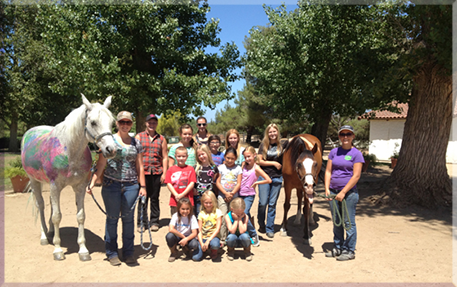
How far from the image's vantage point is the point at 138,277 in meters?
3.44

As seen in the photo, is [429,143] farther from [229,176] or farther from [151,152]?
[151,152]

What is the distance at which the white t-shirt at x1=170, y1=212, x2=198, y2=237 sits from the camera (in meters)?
3.95

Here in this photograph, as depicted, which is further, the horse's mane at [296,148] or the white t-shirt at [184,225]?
the horse's mane at [296,148]

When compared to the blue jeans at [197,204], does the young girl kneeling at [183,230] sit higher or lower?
lower

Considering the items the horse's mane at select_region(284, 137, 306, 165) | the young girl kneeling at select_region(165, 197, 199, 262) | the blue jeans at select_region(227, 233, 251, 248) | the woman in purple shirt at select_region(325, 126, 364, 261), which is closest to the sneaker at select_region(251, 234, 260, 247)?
the blue jeans at select_region(227, 233, 251, 248)

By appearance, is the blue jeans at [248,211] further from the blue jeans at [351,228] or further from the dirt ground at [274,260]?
the blue jeans at [351,228]

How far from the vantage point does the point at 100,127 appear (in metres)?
3.40

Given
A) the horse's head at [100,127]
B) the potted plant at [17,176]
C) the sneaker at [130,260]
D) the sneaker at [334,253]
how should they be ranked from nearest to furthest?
the horse's head at [100,127]
the sneaker at [130,260]
the sneaker at [334,253]
the potted plant at [17,176]

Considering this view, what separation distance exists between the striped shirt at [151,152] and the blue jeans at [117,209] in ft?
4.06

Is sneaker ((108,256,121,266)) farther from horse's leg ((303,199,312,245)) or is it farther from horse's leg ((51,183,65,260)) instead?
horse's leg ((303,199,312,245))

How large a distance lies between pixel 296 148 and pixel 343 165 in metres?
0.98

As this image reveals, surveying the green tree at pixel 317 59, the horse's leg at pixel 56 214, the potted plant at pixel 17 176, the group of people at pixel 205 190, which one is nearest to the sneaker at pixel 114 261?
the group of people at pixel 205 190

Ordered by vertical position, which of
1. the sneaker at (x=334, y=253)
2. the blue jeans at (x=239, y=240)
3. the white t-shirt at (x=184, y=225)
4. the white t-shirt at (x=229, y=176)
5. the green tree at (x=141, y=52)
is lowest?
the sneaker at (x=334, y=253)

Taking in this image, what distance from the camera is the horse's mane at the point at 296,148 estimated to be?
4.69 meters
